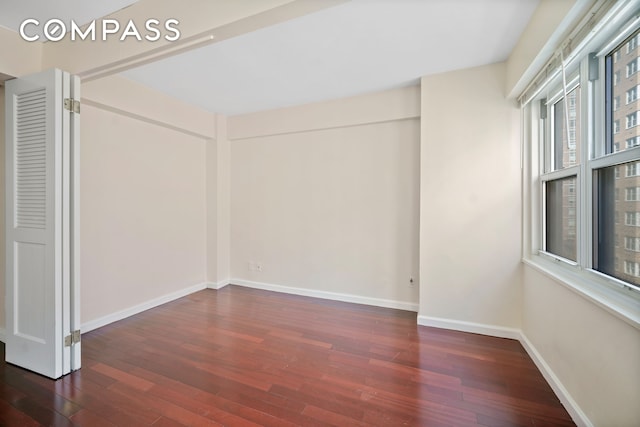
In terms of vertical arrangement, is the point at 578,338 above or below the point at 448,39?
below

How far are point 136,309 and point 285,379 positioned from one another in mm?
2297

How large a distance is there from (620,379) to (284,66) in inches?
125

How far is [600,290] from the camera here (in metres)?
1.50

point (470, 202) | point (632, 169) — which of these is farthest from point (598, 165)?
point (470, 202)

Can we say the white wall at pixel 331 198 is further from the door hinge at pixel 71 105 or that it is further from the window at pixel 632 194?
the door hinge at pixel 71 105

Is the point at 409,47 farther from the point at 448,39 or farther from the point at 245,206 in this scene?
the point at 245,206

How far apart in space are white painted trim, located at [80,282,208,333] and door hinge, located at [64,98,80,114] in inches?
82.1

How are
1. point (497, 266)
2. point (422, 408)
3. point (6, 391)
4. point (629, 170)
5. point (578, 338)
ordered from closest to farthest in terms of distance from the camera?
point (629, 170) → point (578, 338) → point (422, 408) → point (6, 391) → point (497, 266)

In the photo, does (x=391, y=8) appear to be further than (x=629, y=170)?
Yes

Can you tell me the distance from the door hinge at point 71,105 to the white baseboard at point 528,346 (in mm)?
3643

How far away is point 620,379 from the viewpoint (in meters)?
1.27

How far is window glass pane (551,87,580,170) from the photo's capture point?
72.0 inches

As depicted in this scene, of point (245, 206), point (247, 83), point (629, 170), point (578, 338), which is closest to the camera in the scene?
point (629, 170)

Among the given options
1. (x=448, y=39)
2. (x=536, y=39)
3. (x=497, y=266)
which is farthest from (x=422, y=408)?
(x=448, y=39)
